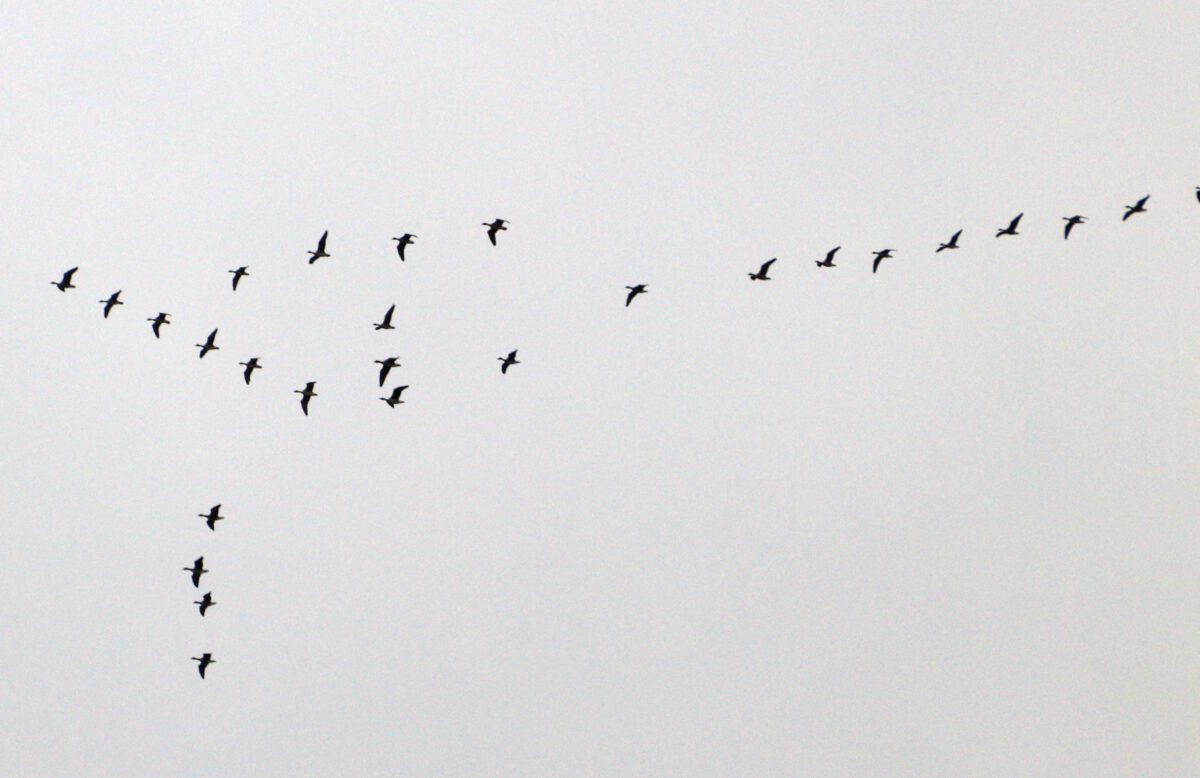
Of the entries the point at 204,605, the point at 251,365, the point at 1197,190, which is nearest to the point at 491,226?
the point at 251,365

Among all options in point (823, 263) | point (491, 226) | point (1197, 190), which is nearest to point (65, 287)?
point (491, 226)

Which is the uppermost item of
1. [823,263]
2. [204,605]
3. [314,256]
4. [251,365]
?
[823,263]

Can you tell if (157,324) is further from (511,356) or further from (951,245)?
(951,245)

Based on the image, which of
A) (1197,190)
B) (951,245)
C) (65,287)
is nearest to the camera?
(1197,190)

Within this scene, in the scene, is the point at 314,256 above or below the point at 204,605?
above

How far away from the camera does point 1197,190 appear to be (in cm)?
7588

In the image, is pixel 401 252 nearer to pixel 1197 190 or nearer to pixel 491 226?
pixel 491 226

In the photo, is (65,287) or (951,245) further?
(65,287)

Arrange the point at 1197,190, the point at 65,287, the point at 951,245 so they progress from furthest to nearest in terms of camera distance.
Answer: the point at 65,287, the point at 951,245, the point at 1197,190

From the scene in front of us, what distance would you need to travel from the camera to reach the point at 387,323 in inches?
3310

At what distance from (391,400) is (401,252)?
35.2 feet

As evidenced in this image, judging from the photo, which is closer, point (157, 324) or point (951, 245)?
point (951, 245)

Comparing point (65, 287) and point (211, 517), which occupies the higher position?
point (65, 287)

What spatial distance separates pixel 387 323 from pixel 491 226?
8817mm
